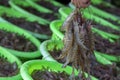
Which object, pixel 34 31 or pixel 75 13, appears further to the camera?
pixel 34 31

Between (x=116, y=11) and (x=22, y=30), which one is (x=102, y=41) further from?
(x=116, y=11)

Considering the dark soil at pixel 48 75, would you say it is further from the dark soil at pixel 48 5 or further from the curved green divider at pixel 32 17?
the dark soil at pixel 48 5

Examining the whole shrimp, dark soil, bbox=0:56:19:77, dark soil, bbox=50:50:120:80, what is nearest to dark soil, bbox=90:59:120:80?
dark soil, bbox=50:50:120:80

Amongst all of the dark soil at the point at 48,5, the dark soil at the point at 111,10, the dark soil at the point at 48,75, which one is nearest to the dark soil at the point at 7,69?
the dark soil at the point at 48,75

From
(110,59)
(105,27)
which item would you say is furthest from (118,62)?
(105,27)

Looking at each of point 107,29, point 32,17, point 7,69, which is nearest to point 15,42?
point 7,69

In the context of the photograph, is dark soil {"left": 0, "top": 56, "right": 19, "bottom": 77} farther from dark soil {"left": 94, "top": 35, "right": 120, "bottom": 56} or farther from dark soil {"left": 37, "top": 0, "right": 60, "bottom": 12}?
dark soil {"left": 37, "top": 0, "right": 60, "bottom": 12}
